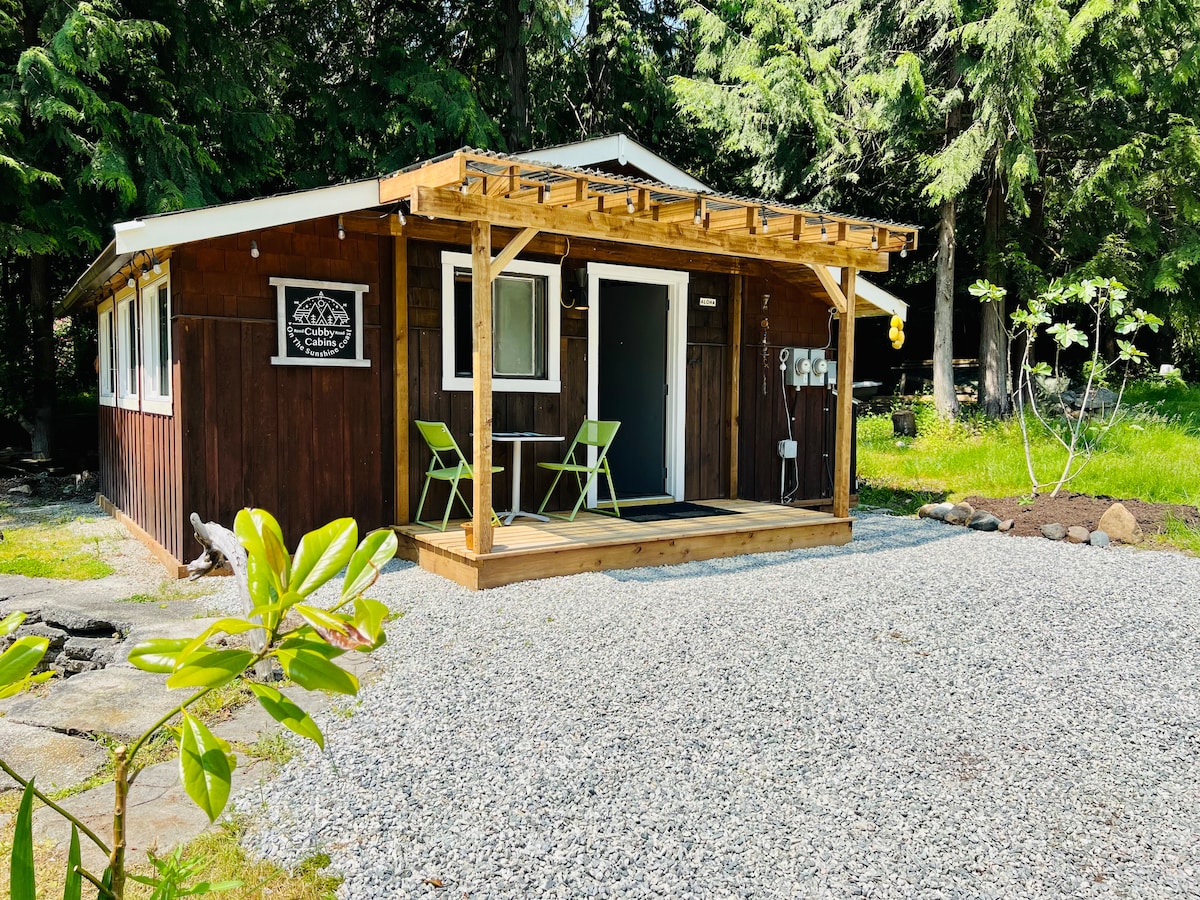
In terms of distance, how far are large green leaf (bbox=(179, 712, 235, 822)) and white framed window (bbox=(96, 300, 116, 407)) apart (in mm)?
8902

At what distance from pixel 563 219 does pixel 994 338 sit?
9.66 metres

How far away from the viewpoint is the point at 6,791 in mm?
2686

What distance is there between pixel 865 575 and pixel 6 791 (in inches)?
186

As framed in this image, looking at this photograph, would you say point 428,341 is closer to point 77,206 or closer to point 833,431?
point 833,431

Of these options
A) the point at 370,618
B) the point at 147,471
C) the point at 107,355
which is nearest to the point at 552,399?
the point at 147,471

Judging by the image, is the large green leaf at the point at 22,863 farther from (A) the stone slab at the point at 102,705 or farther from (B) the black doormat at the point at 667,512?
(B) the black doormat at the point at 667,512

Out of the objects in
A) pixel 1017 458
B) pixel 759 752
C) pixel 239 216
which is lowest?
pixel 759 752

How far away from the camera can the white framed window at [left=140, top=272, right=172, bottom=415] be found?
6086mm

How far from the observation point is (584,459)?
716 centimetres

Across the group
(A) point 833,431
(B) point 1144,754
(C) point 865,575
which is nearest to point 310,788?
(B) point 1144,754

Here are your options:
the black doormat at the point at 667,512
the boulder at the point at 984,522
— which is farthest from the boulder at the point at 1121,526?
the black doormat at the point at 667,512

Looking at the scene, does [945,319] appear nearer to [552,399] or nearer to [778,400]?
[778,400]

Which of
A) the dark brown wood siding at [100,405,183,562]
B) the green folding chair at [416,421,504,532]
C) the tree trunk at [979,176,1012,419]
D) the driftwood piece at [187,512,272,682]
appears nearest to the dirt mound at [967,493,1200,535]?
the tree trunk at [979,176,1012,419]

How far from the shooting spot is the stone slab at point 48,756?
2.77m
